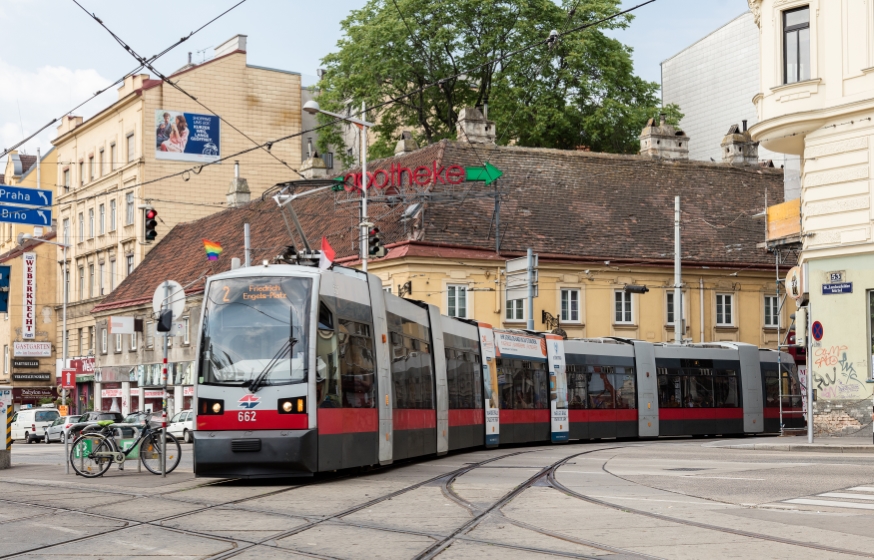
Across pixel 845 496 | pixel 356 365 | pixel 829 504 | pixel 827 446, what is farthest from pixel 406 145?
pixel 829 504

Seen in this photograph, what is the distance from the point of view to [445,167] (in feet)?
150

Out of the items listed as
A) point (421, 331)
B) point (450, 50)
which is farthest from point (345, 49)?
point (421, 331)

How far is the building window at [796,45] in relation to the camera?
97.7 ft

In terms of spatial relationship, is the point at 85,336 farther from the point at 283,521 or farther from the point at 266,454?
the point at 283,521

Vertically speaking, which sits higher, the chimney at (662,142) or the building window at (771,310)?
the chimney at (662,142)

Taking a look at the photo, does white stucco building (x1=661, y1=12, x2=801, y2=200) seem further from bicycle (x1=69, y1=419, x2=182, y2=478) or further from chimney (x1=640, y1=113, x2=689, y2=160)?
bicycle (x1=69, y1=419, x2=182, y2=478)

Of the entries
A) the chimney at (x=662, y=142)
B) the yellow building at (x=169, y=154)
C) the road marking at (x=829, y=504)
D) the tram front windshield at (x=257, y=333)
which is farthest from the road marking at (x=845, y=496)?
the yellow building at (x=169, y=154)

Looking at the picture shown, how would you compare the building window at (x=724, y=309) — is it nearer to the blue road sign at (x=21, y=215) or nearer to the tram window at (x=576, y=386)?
the tram window at (x=576, y=386)

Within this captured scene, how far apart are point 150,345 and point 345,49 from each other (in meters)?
16.6

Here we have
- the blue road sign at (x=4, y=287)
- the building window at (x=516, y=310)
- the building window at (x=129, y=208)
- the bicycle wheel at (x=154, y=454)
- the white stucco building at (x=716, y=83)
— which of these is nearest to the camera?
the bicycle wheel at (x=154, y=454)

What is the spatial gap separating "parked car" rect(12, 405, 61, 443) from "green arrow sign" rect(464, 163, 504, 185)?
19.8m

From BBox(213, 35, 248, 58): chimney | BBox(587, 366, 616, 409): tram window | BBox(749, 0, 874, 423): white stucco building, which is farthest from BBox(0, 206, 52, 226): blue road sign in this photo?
BBox(213, 35, 248, 58): chimney

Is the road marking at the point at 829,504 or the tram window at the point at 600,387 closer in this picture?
the road marking at the point at 829,504

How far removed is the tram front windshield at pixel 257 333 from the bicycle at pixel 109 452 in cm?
327
